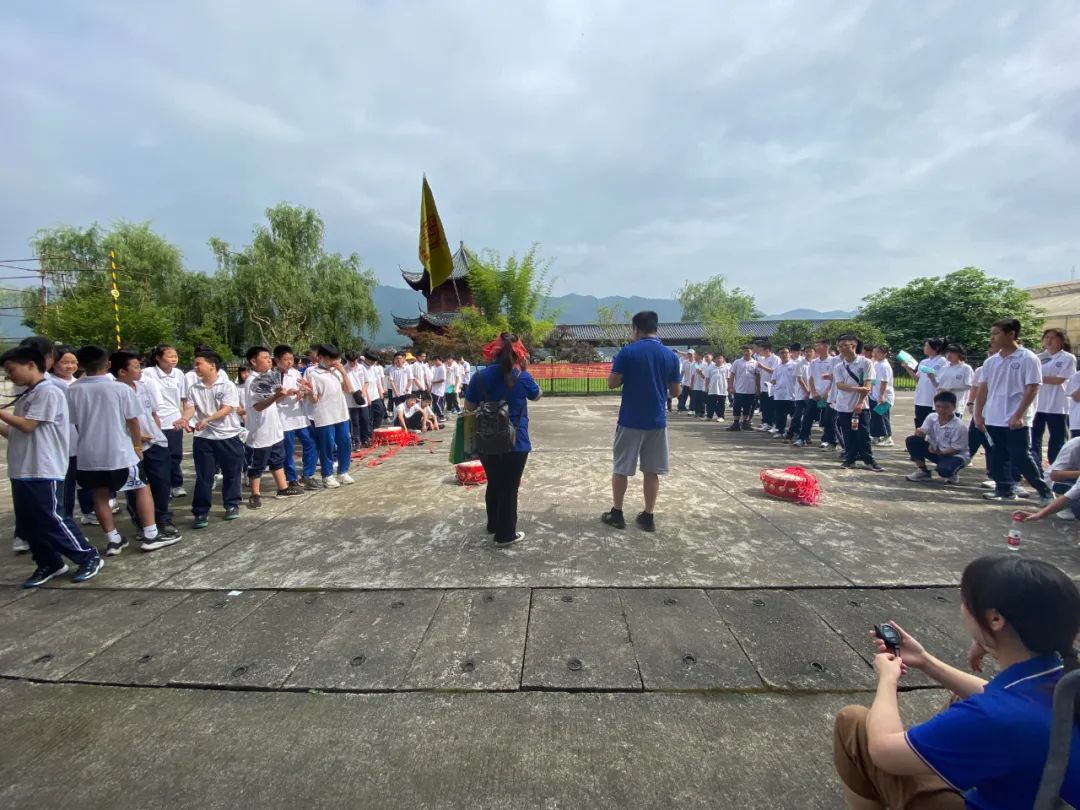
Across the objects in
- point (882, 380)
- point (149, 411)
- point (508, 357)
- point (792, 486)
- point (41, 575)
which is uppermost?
point (508, 357)

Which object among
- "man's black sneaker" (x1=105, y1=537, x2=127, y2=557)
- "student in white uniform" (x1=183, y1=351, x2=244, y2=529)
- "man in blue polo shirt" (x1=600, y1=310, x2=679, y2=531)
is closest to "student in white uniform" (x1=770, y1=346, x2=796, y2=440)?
"man in blue polo shirt" (x1=600, y1=310, x2=679, y2=531)

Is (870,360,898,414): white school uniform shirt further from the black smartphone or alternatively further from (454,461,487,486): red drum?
the black smartphone

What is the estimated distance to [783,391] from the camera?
9477mm

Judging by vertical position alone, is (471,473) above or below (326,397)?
below

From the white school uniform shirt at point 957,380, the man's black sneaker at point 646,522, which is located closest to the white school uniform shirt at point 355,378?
the man's black sneaker at point 646,522

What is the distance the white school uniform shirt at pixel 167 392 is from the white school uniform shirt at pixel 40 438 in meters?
1.67

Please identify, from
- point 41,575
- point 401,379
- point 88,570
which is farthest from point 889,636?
point 401,379

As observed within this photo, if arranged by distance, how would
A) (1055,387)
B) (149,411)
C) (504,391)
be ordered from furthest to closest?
(1055,387)
(149,411)
(504,391)

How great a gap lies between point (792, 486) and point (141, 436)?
5.82 meters

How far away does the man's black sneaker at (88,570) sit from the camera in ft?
11.8

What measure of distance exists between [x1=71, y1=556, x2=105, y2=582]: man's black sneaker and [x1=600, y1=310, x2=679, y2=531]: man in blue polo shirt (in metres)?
3.84

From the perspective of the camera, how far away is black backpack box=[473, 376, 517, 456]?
382 centimetres

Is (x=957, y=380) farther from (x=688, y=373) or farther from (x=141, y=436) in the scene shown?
(x=141, y=436)

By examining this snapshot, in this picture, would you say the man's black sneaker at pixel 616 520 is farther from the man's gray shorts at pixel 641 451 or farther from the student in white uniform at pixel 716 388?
the student in white uniform at pixel 716 388
